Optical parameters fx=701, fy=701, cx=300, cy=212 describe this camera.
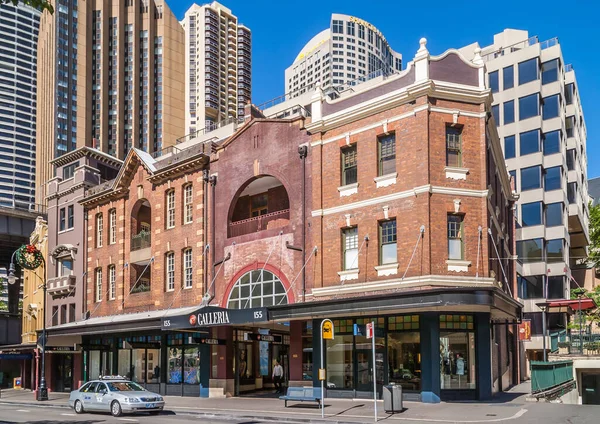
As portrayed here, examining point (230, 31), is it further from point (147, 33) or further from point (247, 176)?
point (247, 176)

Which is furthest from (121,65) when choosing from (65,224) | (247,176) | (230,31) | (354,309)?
(354,309)

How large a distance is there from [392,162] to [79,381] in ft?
86.3

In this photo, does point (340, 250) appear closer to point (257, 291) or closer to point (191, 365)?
point (257, 291)

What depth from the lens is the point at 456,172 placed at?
27344mm

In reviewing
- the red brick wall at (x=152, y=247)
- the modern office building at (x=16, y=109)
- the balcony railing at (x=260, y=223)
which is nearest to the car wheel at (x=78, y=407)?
the red brick wall at (x=152, y=247)

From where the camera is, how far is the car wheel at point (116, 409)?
2567 cm

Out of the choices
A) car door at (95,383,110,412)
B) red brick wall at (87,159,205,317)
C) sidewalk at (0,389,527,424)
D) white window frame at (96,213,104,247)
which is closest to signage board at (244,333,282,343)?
sidewalk at (0,389,527,424)

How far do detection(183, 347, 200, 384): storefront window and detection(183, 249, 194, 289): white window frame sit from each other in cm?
336

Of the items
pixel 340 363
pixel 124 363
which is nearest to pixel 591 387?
pixel 340 363

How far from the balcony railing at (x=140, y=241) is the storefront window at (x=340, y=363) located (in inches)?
607

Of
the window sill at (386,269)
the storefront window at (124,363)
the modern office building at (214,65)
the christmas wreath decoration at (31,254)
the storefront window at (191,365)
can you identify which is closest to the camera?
the window sill at (386,269)

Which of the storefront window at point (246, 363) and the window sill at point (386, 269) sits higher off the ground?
the window sill at point (386, 269)

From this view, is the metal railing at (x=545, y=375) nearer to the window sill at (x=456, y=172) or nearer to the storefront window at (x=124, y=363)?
the window sill at (x=456, y=172)

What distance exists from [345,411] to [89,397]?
1035 centimetres
